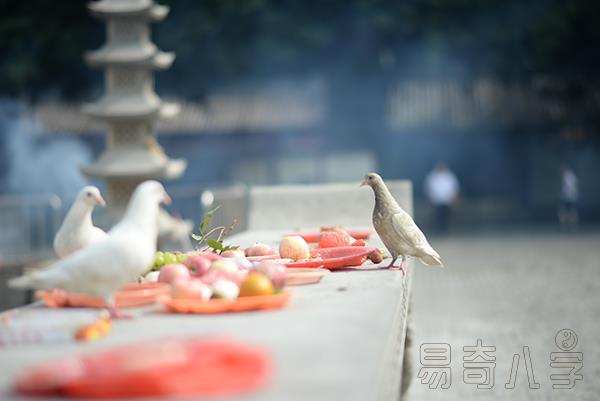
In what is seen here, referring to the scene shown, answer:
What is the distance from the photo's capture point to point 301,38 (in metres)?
25.2

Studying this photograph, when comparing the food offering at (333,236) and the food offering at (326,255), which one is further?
the food offering at (333,236)

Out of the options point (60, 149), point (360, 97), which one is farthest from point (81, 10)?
point (360, 97)

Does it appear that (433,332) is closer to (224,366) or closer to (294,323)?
(294,323)

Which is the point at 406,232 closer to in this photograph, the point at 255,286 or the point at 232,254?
the point at 232,254

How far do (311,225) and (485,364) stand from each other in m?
2.40

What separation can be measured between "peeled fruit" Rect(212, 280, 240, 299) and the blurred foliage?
66.7 ft

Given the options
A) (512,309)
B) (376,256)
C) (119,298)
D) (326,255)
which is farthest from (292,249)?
(512,309)

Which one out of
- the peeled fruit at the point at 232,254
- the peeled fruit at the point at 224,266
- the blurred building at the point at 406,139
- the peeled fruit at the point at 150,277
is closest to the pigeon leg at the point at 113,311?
the peeled fruit at the point at 224,266

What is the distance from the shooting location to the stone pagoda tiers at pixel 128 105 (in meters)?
16.7

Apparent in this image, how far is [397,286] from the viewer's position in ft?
16.0

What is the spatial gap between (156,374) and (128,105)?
576 inches

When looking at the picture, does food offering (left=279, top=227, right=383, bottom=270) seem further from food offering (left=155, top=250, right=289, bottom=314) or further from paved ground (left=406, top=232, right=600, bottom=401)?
paved ground (left=406, top=232, right=600, bottom=401)

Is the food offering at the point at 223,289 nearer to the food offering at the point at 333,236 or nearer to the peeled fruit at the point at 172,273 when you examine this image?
the peeled fruit at the point at 172,273

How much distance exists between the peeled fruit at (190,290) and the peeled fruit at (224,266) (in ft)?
1.04
